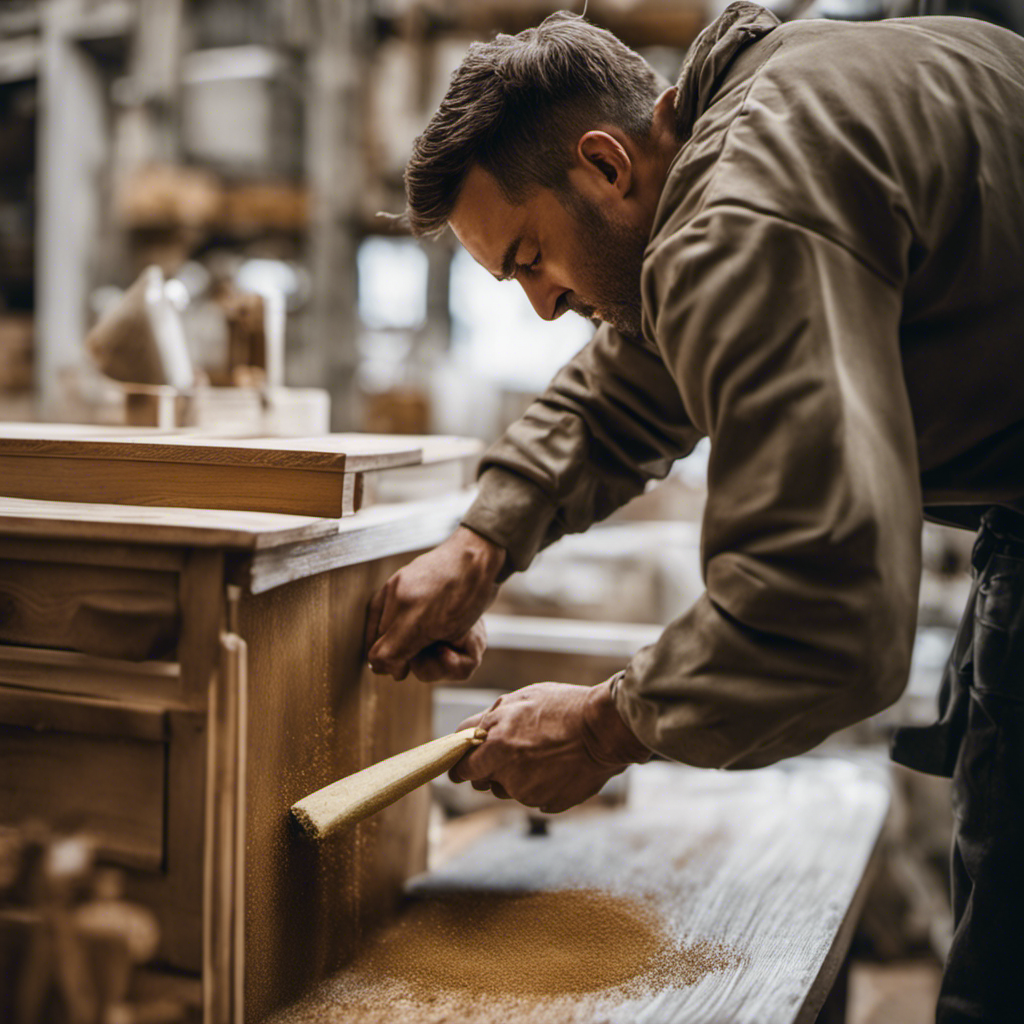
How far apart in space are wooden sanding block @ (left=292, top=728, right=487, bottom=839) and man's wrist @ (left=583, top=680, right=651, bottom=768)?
119 millimetres

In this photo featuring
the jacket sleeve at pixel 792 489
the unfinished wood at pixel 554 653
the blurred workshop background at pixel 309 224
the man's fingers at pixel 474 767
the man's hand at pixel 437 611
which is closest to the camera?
the jacket sleeve at pixel 792 489

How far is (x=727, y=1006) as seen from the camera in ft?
2.92

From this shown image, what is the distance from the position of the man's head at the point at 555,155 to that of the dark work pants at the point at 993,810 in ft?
1.59

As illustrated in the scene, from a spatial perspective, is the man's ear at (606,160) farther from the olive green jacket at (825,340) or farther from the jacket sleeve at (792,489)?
the jacket sleeve at (792,489)

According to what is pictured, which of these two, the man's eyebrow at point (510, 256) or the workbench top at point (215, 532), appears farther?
the man's eyebrow at point (510, 256)

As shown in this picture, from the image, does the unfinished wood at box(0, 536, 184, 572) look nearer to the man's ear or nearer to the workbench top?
the workbench top

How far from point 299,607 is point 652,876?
569mm

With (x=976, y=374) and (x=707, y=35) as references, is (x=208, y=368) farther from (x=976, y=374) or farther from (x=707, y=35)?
(x=976, y=374)

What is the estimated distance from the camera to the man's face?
40.9 inches

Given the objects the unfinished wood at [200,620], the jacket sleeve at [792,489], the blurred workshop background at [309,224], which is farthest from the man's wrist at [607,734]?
the blurred workshop background at [309,224]

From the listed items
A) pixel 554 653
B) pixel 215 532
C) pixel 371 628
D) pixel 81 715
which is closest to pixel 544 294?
pixel 371 628

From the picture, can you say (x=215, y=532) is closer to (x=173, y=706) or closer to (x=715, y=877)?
(x=173, y=706)

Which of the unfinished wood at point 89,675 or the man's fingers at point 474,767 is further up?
the unfinished wood at point 89,675

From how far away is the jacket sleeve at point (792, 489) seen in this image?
0.72 m
